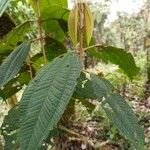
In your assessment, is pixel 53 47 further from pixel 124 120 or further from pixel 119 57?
pixel 124 120

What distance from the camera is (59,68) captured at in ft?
2.33

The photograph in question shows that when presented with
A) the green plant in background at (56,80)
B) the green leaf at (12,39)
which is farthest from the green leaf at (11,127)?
the green leaf at (12,39)

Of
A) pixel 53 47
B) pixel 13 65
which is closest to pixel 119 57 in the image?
pixel 53 47

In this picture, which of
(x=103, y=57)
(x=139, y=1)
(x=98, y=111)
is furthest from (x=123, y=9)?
(x=103, y=57)

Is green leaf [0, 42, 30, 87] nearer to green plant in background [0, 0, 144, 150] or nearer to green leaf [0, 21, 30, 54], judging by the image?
green plant in background [0, 0, 144, 150]

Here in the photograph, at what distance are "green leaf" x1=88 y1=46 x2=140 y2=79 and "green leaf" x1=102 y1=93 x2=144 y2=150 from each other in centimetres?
25

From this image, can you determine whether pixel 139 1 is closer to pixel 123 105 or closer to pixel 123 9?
pixel 123 9

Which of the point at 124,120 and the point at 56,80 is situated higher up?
the point at 56,80

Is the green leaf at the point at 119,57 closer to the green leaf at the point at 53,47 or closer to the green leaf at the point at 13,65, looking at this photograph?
the green leaf at the point at 53,47

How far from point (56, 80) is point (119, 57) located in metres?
0.39

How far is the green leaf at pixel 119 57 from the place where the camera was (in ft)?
3.28

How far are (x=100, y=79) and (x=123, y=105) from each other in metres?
0.09

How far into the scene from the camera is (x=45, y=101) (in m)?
0.64

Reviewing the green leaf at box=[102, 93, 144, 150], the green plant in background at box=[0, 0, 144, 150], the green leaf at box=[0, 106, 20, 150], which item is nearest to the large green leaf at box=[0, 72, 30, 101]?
the green plant in background at box=[0, 0, 144, 150]
